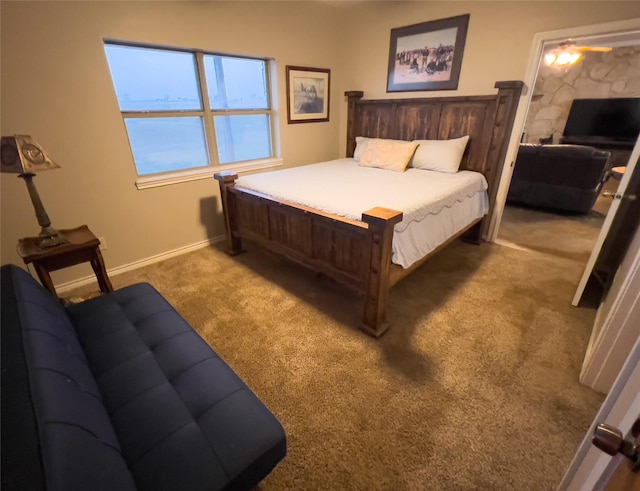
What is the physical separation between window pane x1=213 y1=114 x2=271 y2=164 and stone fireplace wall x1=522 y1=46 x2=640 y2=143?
492 cm

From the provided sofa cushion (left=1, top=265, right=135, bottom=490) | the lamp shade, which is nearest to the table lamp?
the lamp shade

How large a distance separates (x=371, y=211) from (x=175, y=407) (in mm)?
1261

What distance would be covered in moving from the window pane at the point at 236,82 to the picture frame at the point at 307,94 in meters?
0.29

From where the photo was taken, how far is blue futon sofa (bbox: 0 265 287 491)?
62cm

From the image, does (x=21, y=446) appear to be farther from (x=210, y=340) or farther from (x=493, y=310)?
(x=493, y=310)

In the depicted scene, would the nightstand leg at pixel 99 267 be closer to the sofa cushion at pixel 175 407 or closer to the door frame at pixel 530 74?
the sofa cushion at pixel 175 407

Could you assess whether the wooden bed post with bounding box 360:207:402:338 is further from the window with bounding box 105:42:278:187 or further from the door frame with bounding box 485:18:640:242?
the window with bounding box 105:42:278:187

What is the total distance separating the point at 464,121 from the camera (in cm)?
298

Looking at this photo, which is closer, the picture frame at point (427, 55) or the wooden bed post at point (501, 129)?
the wooden bed post at point (501, 129)

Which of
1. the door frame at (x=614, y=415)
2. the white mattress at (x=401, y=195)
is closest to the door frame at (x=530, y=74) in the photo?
the white mattress at (x=401, y=195)

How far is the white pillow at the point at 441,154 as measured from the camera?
288 centimetres

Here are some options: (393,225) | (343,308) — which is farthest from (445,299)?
(393,225)

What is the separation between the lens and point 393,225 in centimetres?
166

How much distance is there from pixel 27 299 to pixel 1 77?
1692 mm
